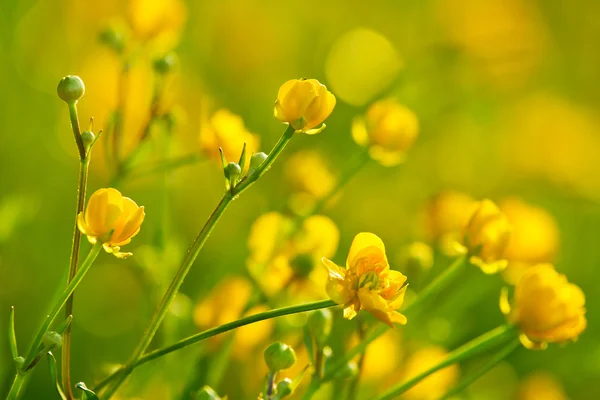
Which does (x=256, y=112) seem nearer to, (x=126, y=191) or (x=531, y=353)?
(x=126, y=191)

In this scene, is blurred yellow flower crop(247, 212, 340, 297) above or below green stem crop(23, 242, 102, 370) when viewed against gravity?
below

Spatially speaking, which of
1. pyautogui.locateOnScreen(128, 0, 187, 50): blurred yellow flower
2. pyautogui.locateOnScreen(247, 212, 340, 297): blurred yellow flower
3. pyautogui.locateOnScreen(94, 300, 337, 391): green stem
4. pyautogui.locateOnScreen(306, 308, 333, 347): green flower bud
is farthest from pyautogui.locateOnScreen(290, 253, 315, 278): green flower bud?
pyautogui.locateOnScreen(128, 0, 187, 50): blurred yellow flower

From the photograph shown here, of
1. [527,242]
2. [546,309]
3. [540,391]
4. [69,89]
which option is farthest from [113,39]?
[540,391]

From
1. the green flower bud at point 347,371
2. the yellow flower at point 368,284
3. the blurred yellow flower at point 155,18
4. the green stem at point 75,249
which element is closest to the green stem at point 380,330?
the green flower bud at point 347,371

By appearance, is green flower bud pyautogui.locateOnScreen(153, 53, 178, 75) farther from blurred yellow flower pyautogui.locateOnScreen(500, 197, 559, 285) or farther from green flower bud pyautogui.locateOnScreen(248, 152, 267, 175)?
blurred yellow flower pyautogui.locateOnScreen(500, 197, 559, 285)

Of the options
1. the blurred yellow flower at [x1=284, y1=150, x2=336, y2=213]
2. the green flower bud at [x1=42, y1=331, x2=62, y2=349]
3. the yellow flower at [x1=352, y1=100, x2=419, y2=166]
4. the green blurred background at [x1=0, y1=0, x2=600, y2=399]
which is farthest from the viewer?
the green blurred background at [x1=0, y1=0, x2=600, y2=399]
